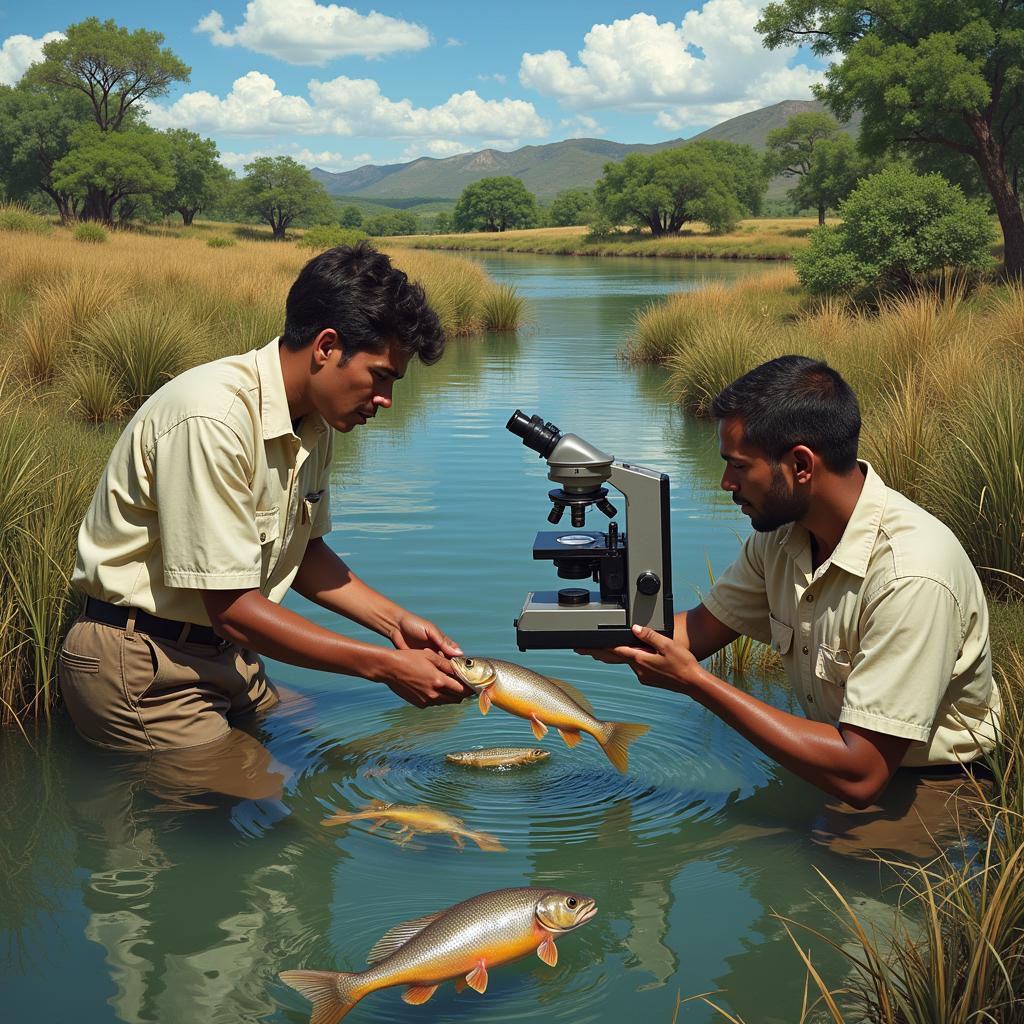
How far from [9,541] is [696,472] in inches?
285

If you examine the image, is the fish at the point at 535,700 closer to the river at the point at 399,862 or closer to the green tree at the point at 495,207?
the river at the point at 399,862

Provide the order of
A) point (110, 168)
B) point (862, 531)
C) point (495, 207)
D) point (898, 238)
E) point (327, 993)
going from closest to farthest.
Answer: point (327, 993), point (862, 531), point (898, 238), point (110, 168), point (495, 207)

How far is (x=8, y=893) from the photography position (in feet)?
13.3

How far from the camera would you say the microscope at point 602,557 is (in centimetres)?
382

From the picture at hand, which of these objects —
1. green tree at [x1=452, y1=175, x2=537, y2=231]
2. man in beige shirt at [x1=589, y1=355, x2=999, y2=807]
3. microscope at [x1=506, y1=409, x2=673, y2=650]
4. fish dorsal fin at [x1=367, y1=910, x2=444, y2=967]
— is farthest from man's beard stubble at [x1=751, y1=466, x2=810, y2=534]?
green tree at [x1=452, y1=175, x2=537, y2=231]

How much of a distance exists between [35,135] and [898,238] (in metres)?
64.0

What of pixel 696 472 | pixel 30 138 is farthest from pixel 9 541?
pixel 30 138

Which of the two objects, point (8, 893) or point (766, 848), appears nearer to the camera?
point (8, 893)

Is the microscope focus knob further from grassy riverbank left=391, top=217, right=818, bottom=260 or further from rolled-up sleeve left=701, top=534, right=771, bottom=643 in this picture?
grassy riverbank left=391, top=217, right=818, bottom=260

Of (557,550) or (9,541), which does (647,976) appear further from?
(9,541)

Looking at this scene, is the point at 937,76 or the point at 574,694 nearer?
the point at 574,694

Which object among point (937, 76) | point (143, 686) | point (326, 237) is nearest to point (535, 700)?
point (143, 686)

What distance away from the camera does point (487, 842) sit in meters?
4.45

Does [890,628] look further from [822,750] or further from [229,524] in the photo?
[229,524]
